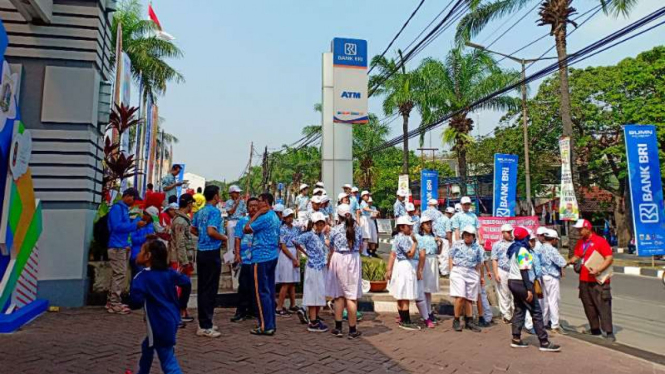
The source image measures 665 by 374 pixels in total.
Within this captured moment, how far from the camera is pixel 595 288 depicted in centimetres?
722

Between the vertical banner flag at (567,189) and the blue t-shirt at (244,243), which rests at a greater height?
the vertical banner flag at (567,189)

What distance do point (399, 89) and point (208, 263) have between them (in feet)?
68.8

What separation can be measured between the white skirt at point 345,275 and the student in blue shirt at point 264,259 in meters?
0.85

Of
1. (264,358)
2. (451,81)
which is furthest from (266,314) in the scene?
(451,81)

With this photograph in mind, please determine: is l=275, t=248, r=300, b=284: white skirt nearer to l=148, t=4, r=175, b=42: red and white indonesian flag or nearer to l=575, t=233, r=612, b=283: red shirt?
l=575, t=233, r=612, b=283: red shirt

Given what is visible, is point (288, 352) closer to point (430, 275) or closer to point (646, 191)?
point (430, 275)

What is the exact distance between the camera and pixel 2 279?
5.83 meters

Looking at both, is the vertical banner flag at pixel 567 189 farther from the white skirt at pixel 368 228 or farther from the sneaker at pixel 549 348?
the sneaker at pixel 549 348

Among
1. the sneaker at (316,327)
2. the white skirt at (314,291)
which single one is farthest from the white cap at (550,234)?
the sneaker at (316,327)

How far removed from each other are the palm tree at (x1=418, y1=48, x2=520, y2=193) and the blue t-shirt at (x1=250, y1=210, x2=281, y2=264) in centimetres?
1839

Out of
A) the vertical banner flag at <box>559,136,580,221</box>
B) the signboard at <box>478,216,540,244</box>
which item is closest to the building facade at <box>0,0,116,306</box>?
the signboard at <box>478,216,540,244</box>

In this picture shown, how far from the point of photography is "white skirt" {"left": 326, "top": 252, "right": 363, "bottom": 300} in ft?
21.3

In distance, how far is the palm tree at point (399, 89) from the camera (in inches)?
981

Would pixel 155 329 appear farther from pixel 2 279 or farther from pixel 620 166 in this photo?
pixel 620 166
